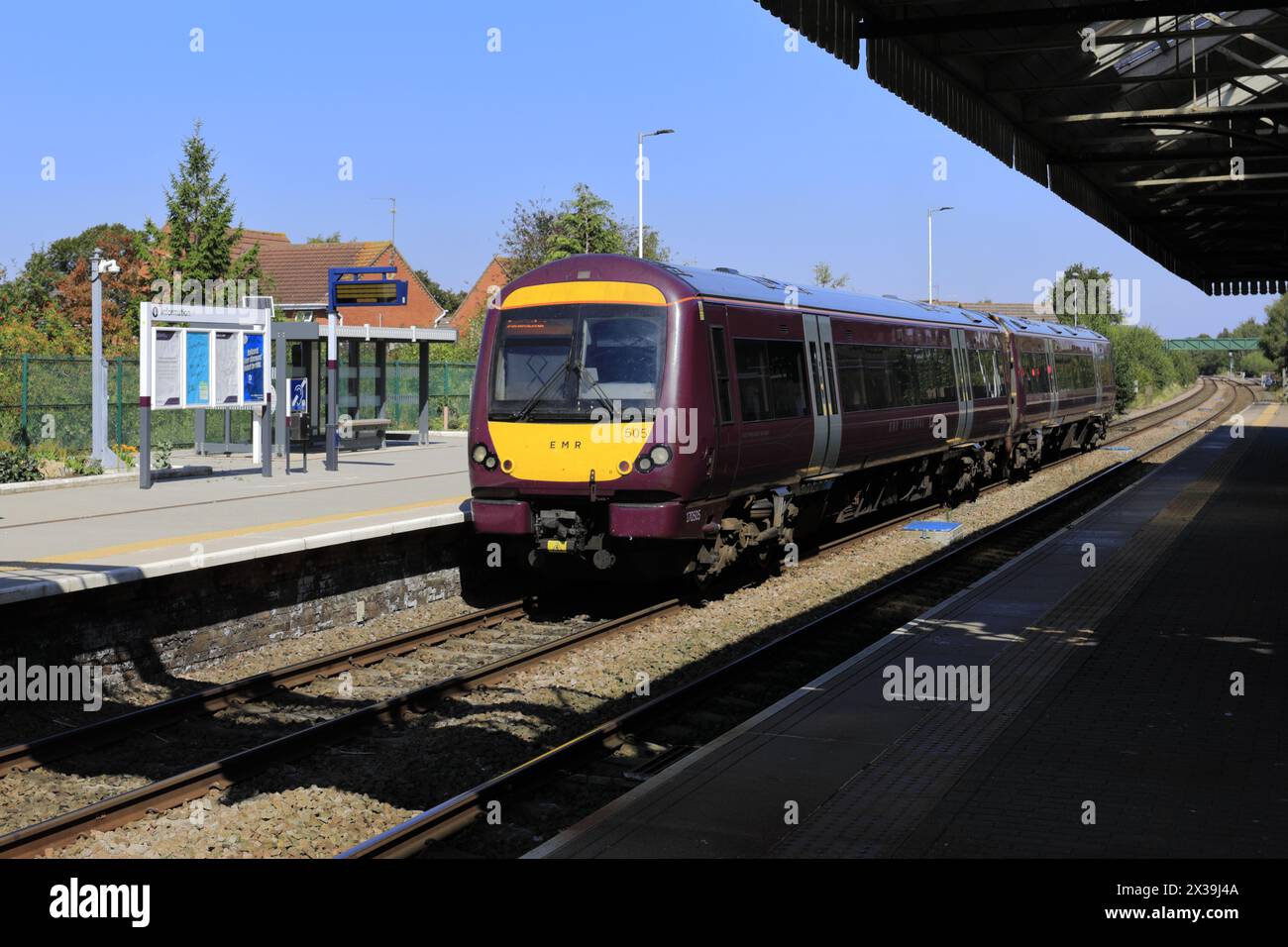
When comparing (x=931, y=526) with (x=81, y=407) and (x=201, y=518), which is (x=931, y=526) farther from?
(x=81, y=407)

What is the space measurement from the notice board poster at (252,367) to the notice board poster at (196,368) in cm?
72

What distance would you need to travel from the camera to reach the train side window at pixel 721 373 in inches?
509

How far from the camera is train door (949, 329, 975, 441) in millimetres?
22031

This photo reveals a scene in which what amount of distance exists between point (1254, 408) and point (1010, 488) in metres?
47.1

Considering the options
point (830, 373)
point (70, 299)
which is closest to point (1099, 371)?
point (830, 373)

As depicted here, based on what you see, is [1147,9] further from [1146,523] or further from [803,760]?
[1146,523]

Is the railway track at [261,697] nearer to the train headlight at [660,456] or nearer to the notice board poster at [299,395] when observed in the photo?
the train headlight at [660,456]

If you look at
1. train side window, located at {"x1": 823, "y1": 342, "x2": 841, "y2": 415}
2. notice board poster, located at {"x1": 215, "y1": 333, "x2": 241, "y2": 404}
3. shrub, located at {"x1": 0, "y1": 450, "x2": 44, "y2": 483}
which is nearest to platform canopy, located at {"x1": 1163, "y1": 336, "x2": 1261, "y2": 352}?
train side window, located at {"x1": 823, "y1": 342, "x2": 841, "y2": 415}

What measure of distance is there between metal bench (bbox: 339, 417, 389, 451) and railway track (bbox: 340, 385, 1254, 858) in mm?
13143

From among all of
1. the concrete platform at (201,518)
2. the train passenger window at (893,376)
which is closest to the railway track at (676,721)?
the train passenger window at (893,376)

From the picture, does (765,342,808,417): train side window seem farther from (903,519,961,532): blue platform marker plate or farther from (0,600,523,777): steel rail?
(903,519,961,532): blue platform marker plate

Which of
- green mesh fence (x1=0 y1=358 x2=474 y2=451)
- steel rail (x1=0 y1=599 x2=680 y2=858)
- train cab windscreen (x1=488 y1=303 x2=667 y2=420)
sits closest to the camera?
steel rail (x1=0 y1=599 x2=680 y2=858)

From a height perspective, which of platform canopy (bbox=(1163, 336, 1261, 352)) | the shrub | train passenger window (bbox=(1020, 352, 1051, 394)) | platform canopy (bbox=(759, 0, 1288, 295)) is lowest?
the shrub

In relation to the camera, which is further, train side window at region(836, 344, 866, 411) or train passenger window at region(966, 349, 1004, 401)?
train passenger window at region(966, 349, 1004, 401)
